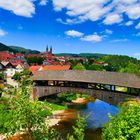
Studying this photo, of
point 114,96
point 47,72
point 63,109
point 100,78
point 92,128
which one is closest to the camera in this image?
point 92,128

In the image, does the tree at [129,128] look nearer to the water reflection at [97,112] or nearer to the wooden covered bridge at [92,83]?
the wooden covered bridge at [92,83]

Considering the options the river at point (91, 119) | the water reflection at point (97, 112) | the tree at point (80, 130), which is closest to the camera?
the tree at point (80, 130)

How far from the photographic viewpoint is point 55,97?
55.4 m

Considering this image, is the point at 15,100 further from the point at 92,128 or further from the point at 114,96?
the point at 114,96

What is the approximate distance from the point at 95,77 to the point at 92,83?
1.18 meters

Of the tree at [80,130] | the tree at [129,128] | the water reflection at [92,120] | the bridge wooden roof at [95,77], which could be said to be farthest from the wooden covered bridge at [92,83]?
the tree at [80,130]

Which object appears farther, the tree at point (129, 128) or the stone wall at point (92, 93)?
the stone wall at point (92, 93)

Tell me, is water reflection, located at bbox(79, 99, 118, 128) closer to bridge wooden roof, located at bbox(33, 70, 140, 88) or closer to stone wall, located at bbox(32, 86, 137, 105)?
stone wall, located at bbox(32, 86, 137, 105)

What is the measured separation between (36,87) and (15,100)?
33859mm

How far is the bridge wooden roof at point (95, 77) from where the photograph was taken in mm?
41594

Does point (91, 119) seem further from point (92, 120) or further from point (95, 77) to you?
point (95, 77)

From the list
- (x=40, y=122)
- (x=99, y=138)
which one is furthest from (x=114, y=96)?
(x=40, y=122)

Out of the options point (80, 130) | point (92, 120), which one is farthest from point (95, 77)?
point (80, 130)

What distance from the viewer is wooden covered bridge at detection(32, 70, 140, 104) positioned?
137ft
